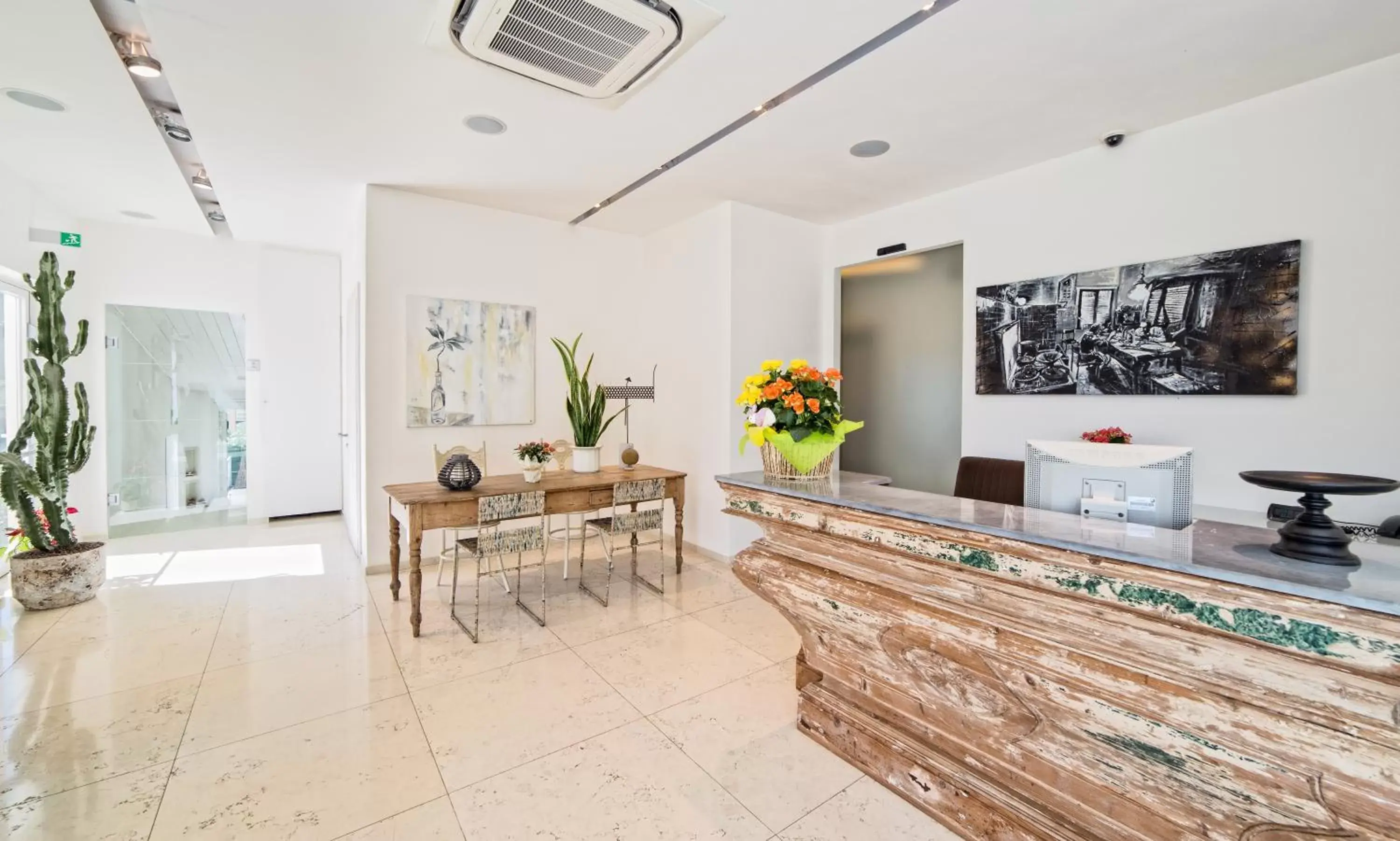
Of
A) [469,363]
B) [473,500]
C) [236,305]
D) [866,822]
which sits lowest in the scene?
[866,822]

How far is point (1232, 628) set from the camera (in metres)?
1.15

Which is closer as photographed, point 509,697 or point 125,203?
point 509,697

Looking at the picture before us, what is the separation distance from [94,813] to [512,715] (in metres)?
1.30

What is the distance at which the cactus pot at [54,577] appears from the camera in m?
3.40

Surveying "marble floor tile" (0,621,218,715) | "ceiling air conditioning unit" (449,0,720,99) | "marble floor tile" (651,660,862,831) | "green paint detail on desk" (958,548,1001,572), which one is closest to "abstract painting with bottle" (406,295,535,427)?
"marble floor tile" (0,621,218,715)

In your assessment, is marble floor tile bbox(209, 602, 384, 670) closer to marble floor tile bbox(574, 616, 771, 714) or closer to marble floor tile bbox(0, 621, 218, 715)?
marble floor tile bbox(0, 621, 218, 715)

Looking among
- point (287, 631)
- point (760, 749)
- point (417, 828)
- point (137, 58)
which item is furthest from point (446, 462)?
point (760, 749)

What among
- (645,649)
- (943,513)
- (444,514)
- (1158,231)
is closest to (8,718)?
(444,514)

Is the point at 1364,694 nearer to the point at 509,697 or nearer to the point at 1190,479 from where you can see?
the point at 1190,479

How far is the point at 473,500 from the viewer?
135 inches

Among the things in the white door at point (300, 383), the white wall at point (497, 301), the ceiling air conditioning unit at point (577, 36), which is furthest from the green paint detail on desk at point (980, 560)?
the white door at point (300, 383)

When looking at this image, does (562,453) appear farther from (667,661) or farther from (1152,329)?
(1152,329)

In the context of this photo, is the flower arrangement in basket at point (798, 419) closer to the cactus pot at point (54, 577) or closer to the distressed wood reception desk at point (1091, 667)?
the distressed wood reception desk at point (1091, 667)

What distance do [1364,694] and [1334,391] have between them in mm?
2550
